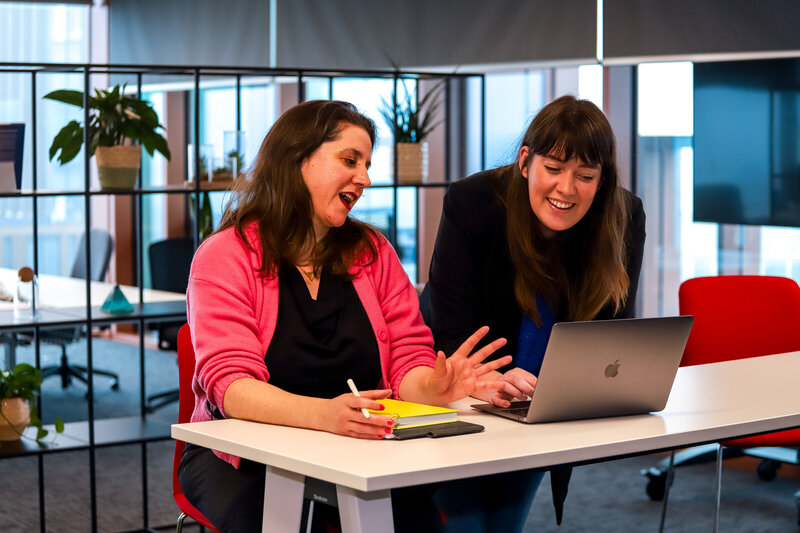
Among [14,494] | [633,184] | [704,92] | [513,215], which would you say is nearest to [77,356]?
[14,494]

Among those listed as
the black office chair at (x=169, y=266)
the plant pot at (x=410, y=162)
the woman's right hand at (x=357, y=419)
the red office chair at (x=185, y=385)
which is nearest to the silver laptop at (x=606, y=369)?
the woman's right hand at (x=357, y=419)

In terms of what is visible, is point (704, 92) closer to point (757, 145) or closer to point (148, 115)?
point (757, 145)

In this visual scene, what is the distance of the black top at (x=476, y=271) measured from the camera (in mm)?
2287

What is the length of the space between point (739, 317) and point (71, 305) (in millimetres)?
2685

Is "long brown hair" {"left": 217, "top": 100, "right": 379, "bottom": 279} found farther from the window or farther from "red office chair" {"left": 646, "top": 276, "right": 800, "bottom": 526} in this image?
the window

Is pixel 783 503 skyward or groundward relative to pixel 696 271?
groundward

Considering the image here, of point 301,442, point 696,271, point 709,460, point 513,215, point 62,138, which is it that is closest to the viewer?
point 301,442

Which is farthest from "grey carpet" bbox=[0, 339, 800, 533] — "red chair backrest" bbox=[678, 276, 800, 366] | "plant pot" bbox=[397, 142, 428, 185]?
"plant pot" bbox=[397, 142, 428, 185]

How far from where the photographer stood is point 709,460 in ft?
13.6

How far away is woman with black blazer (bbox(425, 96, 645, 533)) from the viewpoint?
7.02ft

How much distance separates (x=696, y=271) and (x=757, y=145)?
0.65 metres

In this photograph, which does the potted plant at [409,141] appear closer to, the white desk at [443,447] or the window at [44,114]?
the white desk at [443,447]

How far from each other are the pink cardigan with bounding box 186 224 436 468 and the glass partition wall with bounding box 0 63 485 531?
1.51m

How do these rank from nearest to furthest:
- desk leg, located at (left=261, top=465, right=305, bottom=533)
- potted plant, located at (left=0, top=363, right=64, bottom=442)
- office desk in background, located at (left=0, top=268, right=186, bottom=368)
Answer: desk leg, located at (left=261, top=465, right=305, bottom=533) → potted plant, located at (left=0, top=363, right=64, bottom=442) → office desk in background, located at (left=0, top=268, right=186, bottom=368)
